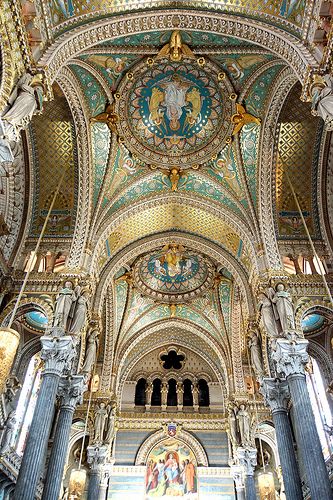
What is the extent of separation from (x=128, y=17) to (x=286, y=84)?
15.6 ft

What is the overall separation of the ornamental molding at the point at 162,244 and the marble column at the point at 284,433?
11.9 feet

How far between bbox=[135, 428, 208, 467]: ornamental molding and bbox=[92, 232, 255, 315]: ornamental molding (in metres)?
7.54

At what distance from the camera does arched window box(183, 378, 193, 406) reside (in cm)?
2084

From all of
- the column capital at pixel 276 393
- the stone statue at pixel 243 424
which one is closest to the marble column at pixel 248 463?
the stone statue at pixel 243 424

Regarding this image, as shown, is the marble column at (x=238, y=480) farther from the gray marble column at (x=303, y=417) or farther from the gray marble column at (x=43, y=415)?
the gray marble column at (x=43, y=415)

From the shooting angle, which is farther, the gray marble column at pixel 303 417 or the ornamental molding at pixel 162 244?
the ornamental molding at pixel 162 244

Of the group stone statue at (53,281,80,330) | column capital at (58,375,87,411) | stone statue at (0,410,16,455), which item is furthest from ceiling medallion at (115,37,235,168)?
stone statue at (0,410,16,455)

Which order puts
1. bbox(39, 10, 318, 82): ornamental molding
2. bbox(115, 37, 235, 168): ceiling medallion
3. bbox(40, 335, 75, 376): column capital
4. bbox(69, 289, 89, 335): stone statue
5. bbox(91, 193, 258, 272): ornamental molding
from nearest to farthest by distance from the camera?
bbox(39, 10, 318, 82): ornamental molding → bbox(40, 335, 75, 376): column capital → bbox(69, 289, 89, 335): stone statue → bbox(115, 37, 235, 168): ceiling medallion → bbox(91, 193, 258, 272): ornamental molding

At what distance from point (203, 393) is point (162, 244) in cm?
886

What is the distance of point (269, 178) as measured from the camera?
43.2 feet

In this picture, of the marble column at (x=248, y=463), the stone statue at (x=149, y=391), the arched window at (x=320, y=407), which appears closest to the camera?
the arched window at (x=320, y=407)

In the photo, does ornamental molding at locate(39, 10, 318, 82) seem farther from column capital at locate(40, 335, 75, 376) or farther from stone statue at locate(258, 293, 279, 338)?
column capital at locate(40, 335, 75, 376)

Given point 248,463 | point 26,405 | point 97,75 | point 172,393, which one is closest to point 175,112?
point 97,75

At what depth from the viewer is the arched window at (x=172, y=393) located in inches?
821
